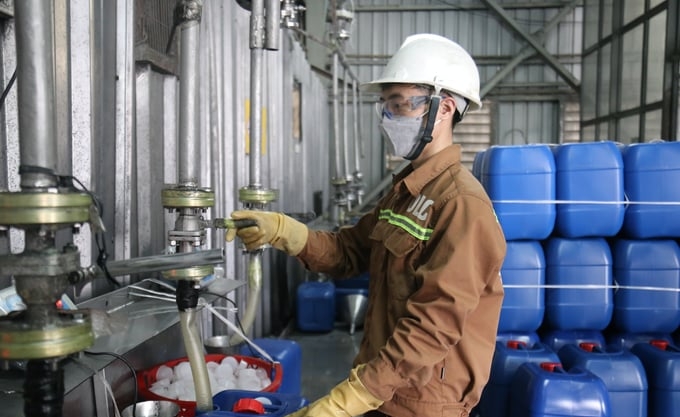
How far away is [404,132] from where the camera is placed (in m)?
1.56

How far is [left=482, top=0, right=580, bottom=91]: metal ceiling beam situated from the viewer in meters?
8.41

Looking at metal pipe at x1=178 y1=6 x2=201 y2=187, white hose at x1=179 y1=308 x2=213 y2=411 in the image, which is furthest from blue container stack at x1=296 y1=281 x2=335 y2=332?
metal pipe at x1=178 y1=6 x2=201 y2=187

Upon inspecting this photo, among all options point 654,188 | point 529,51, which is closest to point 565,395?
point 654,188

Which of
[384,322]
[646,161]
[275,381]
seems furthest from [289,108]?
[384,322]

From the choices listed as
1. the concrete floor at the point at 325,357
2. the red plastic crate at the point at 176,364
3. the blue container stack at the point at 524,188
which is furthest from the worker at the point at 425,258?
the concrete floor at the point at 325,357

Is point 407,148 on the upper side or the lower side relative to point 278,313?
upper

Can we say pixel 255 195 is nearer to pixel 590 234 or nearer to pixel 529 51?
pixel 590 234

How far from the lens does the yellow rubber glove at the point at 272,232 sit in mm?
1729

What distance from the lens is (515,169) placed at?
2.88 meters

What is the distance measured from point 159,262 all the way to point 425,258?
2.30 ft

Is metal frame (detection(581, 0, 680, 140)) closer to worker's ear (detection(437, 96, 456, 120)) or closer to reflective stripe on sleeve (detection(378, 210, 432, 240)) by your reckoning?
worker's ear (detection(437, 96, 456, 120))

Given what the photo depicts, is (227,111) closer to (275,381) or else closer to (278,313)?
(275,381)

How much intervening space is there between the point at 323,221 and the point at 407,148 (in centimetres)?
429

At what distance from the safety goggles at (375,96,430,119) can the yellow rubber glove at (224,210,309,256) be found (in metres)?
0.48
